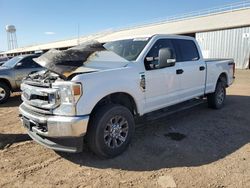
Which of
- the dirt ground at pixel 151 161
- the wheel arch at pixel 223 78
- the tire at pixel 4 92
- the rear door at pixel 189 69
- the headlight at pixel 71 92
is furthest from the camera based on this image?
the tire at pixel 4 92

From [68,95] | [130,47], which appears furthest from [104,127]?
[130,47]

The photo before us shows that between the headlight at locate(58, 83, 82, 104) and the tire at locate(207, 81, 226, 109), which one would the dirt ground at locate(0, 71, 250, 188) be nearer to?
the headlight at locate(58, 83, 82, 104)

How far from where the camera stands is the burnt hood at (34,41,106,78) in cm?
414

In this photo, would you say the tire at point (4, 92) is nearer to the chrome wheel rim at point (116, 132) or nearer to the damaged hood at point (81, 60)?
the damaged hood at point (81, 60)

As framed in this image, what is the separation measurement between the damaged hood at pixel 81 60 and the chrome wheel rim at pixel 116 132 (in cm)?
89

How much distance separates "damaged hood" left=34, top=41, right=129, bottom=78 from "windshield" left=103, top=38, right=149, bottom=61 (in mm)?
343

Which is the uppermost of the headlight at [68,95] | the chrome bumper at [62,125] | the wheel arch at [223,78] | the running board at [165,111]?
the headlight at [68,95]

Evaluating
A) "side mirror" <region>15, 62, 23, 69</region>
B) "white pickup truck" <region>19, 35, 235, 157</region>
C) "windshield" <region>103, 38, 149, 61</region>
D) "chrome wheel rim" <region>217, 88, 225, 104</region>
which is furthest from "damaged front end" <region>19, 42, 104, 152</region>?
"side mirror" <region>15, 62, 23, 69</region>

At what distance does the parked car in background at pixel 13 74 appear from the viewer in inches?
377

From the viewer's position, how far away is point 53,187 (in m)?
3.57

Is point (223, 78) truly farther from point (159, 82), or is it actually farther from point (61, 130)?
point (61, 130)

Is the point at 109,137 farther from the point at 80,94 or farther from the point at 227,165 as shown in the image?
the point at 227,165

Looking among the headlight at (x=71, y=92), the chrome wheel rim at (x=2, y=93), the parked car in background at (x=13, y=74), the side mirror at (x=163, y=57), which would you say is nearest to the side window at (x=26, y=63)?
the parked car in background at (x=13, y=74)

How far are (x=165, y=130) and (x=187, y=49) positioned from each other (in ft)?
6.65
